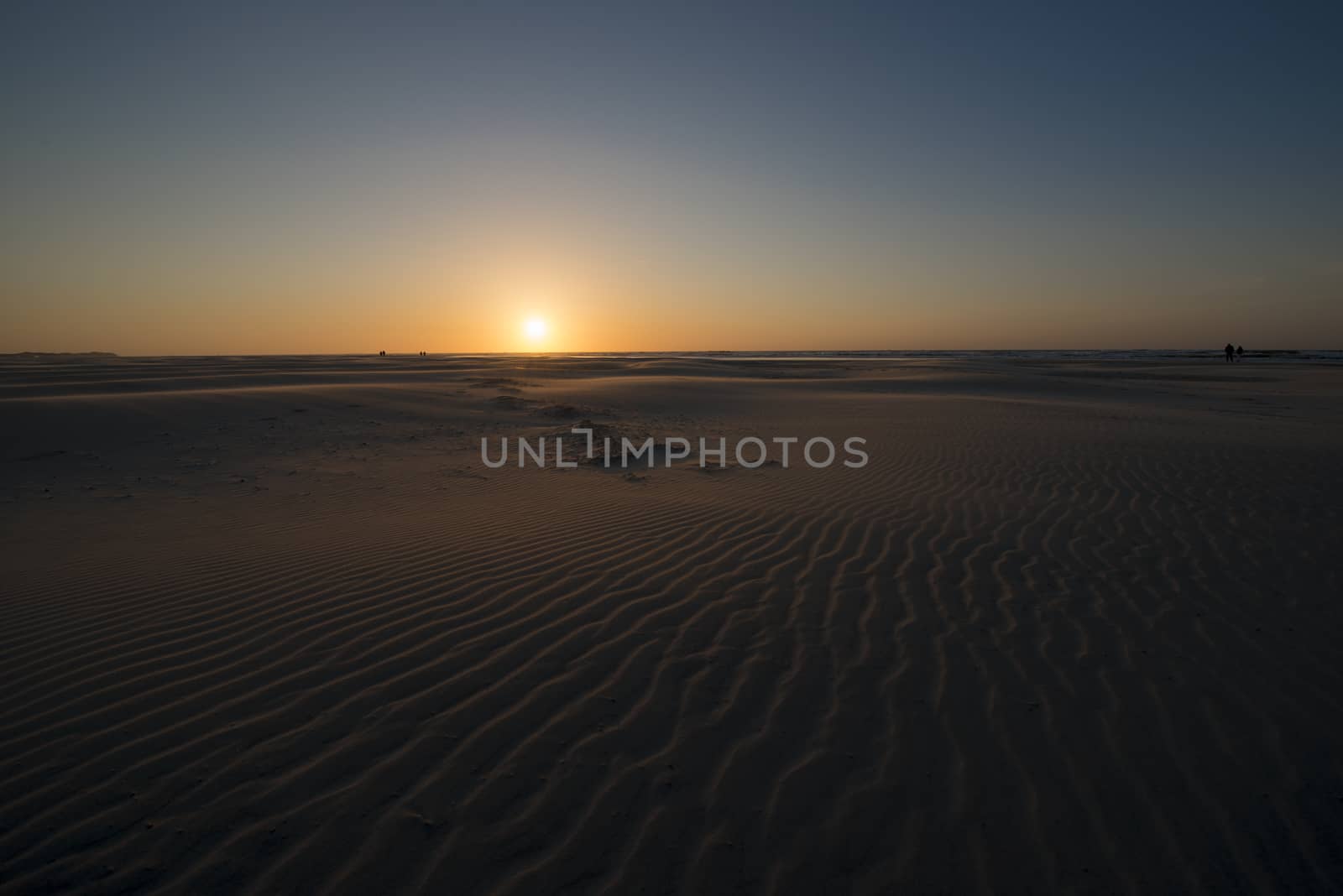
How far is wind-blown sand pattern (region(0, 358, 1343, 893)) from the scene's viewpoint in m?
2.57

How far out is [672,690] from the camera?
3.69 metres

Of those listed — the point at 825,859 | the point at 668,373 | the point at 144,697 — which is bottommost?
the point at 825,859

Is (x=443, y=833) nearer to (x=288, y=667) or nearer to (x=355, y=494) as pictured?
(x=288, y=667)

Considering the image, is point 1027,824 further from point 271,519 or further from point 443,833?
point 271,519

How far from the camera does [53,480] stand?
9094 mm

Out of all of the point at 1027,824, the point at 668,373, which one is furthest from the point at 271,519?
the point at 668,373

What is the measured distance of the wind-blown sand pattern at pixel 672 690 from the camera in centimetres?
257

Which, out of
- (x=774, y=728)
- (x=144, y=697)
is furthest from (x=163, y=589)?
(x=774, y=728)

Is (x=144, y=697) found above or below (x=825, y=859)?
above

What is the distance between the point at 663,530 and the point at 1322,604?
19.1 ft

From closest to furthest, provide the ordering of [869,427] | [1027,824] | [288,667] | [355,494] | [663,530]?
1. [1027,824]
2. [288,667]
3. [663,530]
4. [355,494]
5. [869,427]

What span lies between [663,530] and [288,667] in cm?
381

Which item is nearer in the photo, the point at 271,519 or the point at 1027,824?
the point at 1027,824

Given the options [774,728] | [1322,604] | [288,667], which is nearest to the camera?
[774,728]
